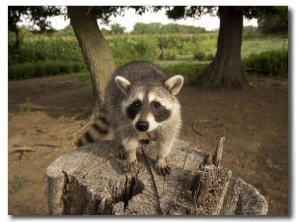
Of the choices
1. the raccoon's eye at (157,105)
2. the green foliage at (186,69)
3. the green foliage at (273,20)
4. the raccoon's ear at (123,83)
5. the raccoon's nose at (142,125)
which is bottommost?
the raccoon's nose at (142,125)

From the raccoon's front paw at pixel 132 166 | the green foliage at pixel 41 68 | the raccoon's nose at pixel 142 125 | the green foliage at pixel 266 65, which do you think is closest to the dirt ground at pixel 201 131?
the green foliage at pixel 266 65

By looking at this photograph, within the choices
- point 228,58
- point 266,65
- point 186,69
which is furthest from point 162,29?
point 266,65

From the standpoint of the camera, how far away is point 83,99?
6367mm

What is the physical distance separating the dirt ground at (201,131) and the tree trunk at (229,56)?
265mm

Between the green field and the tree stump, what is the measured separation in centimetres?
162

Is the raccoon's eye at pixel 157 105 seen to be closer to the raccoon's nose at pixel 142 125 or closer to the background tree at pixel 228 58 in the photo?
the raccoon's nose at pixel 142 125

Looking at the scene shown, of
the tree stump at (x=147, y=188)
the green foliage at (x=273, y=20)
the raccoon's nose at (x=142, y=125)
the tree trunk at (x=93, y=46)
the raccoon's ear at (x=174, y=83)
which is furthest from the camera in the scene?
the tree trunk at (x=93, y=46)

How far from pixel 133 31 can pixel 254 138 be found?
7.30 ft

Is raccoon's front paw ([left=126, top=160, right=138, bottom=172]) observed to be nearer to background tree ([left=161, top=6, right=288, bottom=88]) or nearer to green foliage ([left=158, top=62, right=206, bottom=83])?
green foliage ([left=158, top=62, right=206, bottom=83])

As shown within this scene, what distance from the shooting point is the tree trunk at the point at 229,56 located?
6324mm

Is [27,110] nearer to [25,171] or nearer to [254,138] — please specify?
[25,171]

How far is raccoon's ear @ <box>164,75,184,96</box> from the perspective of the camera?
2.20 metres

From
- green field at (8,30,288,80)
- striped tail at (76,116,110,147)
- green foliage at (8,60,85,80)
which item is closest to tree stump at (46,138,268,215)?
striped tail at (76,116,110,147)

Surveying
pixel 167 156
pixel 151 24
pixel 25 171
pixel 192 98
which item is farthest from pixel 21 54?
pixel 167 156
